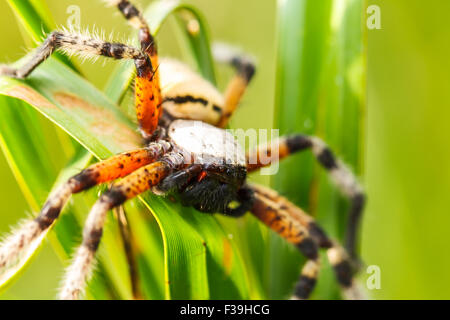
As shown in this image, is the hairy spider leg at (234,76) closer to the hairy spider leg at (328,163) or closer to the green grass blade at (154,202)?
the hairy spider leg at (328,163)

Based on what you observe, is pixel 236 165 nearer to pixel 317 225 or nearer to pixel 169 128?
pixel 169 128

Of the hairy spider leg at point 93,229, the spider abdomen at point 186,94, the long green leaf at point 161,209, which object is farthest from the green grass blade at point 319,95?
the hairy spider leg at point 93,229

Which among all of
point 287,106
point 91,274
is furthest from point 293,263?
point 91,274

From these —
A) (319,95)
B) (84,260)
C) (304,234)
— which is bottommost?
(304,234)

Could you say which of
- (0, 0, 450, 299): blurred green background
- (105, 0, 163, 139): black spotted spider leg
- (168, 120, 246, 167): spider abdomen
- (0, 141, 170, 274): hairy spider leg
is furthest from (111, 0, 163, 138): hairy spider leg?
(0, 0, 450, 299): blurred green background

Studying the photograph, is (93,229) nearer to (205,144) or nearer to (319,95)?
(205,144)

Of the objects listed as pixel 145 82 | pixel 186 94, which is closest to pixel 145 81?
pixel 145 82
